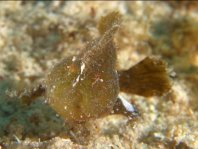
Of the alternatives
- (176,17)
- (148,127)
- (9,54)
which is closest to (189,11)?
(176,17)

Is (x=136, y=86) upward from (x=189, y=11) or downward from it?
downward

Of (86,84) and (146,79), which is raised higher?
(146,79)

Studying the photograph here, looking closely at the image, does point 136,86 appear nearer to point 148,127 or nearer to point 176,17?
point 148,127

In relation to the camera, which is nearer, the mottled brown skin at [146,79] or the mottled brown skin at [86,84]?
the mottled brown skin at [86,84]

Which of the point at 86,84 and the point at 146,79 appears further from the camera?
the point at 146,79
